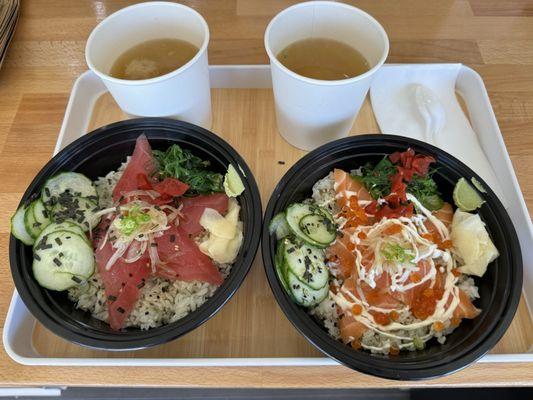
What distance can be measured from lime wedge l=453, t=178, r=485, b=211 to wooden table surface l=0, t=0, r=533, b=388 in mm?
297

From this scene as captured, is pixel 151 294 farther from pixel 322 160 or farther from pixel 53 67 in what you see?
→ pixel 53 67

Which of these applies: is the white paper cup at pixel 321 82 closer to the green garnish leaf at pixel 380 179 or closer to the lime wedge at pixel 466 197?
the green garnish leaf at pixel 380 179

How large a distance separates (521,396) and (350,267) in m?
0.76

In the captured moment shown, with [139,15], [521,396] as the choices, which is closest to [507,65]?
[521,396]

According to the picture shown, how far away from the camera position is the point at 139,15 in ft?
4.29

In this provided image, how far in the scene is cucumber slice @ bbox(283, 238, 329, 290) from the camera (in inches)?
41.6

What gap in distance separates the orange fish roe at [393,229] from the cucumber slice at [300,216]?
0.15m

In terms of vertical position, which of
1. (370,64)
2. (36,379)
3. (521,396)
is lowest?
(521,396)

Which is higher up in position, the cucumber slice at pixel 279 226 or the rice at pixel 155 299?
the cucumber slice at pixel 279 226

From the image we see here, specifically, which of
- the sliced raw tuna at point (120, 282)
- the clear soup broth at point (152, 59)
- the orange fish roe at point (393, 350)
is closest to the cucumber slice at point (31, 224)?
the sliced raw tuna at point (120, 282)

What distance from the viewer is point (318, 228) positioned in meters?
1.14

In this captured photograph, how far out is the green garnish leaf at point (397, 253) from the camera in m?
1.10

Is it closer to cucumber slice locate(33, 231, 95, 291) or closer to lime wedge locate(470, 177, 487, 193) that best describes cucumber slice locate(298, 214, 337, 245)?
lime wedge locate(470, 177, 487, 193)

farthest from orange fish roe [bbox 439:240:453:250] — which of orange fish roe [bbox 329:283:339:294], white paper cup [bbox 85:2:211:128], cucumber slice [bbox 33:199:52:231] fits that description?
cucumber slice [bbox 33:199:52:231]
